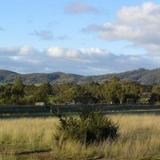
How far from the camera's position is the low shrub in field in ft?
60.7

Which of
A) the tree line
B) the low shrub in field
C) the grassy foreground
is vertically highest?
the tree line

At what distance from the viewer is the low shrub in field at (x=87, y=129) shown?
18516mm

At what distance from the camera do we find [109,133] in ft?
63.5

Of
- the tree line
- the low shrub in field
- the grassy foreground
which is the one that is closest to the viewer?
the grassy foreground

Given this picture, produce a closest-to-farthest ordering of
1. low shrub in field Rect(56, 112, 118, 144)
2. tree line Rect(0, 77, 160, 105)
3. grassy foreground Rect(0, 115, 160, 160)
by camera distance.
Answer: grassy foreground Rect(0, 115, 160, 160), low shrub in field Rect(56, 112, 118, 144), tree line Rect(0, 77, 160, 105)

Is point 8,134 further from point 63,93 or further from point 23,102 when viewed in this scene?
point 63,93

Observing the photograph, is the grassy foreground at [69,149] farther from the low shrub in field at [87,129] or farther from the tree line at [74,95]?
the tree line at [74,95]

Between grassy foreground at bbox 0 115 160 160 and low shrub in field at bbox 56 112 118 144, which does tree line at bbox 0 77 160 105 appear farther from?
low shrub in field at bbox 56 112 118 144

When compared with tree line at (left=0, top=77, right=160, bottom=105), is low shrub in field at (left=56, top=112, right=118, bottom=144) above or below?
below

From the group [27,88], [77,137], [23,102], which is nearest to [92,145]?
[77,137]

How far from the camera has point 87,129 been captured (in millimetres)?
18703

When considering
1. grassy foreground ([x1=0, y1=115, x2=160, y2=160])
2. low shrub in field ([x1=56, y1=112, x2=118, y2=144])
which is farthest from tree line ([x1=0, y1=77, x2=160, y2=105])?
low shrub in field ([x1=56, y1=112, x2=118, y2=144])

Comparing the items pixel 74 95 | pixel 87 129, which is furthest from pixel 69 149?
pixel 74 95

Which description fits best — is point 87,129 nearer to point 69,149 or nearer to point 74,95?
point 69,149
